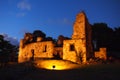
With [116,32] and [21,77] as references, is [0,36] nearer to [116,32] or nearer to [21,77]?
[21,77]

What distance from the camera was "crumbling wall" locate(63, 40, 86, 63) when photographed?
4675 centimetres

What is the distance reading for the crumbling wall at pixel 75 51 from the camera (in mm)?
46750

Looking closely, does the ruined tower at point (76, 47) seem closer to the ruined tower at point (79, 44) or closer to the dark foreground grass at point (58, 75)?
the ruined tower at point (79, 44)

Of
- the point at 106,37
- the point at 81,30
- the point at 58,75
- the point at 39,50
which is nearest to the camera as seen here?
the point at 58,75

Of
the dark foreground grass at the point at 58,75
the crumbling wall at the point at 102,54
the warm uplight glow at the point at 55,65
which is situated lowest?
the dark foreground grass at the point at 58,75

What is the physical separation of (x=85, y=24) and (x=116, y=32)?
26153 mm

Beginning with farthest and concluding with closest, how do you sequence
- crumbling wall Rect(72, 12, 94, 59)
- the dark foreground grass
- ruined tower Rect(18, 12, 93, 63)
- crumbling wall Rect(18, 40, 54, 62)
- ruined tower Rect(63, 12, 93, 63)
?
crumbling wall Rect(18, 40, 54, 62), crumbling wall Rect(72, 12, 94, 59), ruined tower Rect(18, 12, 93, 63), ruined tower Rect(63, 12, 93, 63), the dark foreground grass

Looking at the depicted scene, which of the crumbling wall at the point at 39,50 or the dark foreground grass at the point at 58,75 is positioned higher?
the crumbling wall at the point at 39,50

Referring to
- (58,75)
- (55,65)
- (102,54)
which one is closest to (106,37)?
(102,54)

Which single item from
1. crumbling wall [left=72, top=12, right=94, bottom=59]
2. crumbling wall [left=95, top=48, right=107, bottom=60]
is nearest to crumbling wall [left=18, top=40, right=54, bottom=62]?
crumbling wall [left=72, top=12, right=94, bottom=59]

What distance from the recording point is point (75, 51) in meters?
47.4

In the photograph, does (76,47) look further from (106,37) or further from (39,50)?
(106,37)

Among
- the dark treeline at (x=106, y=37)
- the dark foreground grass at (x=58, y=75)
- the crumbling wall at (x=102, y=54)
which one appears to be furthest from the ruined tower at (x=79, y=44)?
the dark treeline at (x=106, y=37)

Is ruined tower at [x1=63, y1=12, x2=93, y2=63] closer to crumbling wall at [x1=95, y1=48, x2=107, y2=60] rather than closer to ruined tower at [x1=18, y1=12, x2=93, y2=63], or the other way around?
ruined tower at [x1=18, y1=12, x2=93, y2=63]
